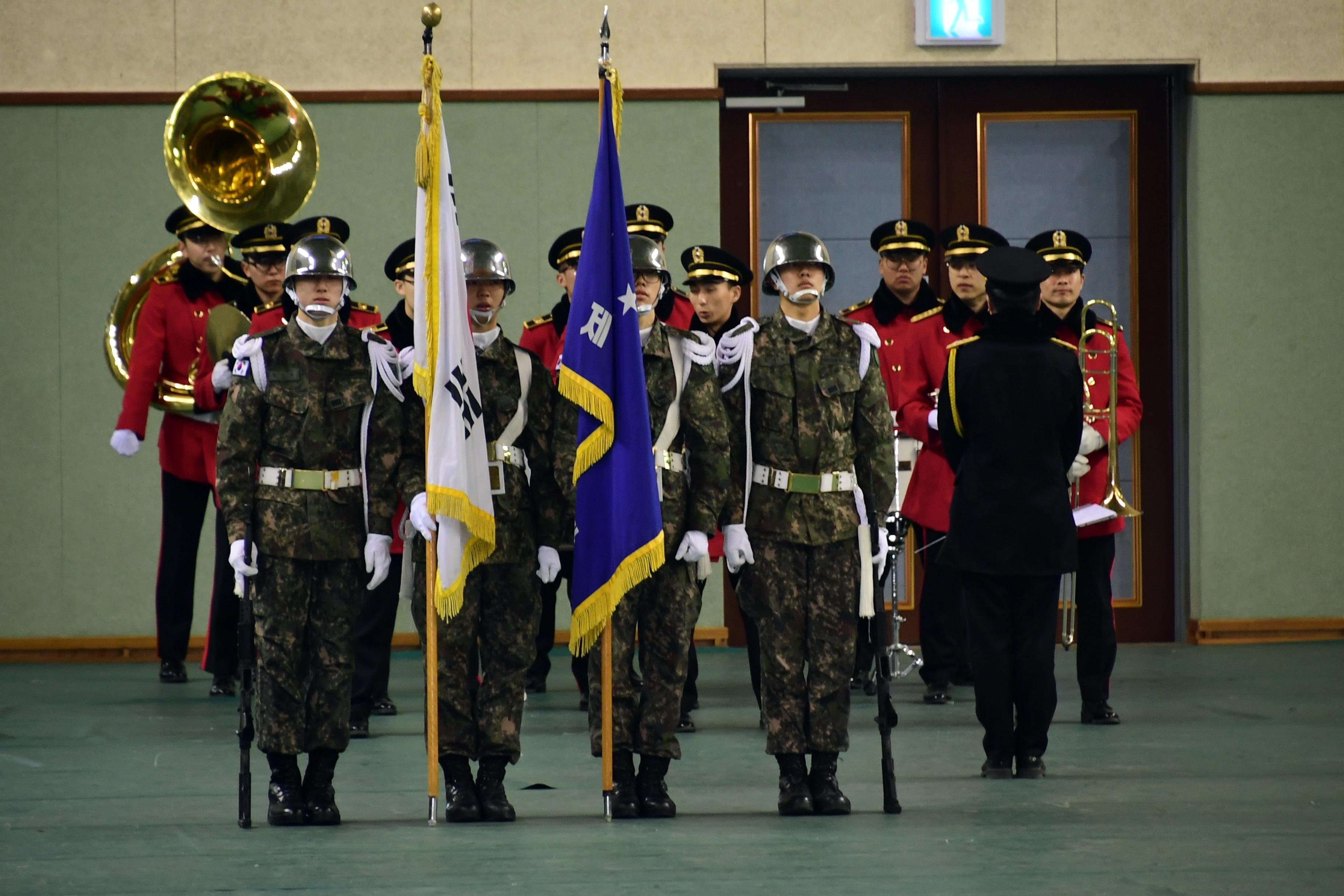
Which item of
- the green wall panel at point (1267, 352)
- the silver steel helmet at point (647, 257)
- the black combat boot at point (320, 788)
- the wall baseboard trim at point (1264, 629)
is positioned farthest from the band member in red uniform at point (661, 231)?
the wall baseboard trim at point (1264, 629)

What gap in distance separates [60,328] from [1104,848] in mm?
6984

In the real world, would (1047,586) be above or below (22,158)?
below

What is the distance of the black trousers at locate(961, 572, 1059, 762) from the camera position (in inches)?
230

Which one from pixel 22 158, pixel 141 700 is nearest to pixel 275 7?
pixel 22 158

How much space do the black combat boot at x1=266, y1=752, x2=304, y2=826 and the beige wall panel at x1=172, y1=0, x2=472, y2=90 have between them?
5406 millimetres

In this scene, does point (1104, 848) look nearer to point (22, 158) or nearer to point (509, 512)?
point (509, 512)

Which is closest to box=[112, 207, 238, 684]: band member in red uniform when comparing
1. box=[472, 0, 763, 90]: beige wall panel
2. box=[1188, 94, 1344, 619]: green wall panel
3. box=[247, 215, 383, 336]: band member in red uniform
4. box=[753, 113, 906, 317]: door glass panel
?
box=[247, 215, 383, 336]: band member in red uniform

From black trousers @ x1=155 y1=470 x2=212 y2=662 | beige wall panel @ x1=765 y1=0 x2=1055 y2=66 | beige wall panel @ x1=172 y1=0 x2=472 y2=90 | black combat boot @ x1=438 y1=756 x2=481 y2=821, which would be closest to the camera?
black combat boot @ x1=438 y1=756 x2=481 y2=821

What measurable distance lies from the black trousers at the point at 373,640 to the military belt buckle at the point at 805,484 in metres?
2.24

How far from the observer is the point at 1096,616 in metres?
6.93

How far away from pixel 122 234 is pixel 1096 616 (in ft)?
19.2

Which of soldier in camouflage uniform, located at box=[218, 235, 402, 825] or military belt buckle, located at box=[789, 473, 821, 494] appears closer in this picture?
soldier in camouflage uniform, located at box=[218, 235, 402, 825]

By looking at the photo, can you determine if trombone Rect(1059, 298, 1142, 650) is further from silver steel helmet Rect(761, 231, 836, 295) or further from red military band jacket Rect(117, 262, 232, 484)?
red military band jacket Rect(117, 262, 232, 484)

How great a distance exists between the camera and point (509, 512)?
5.22 m
